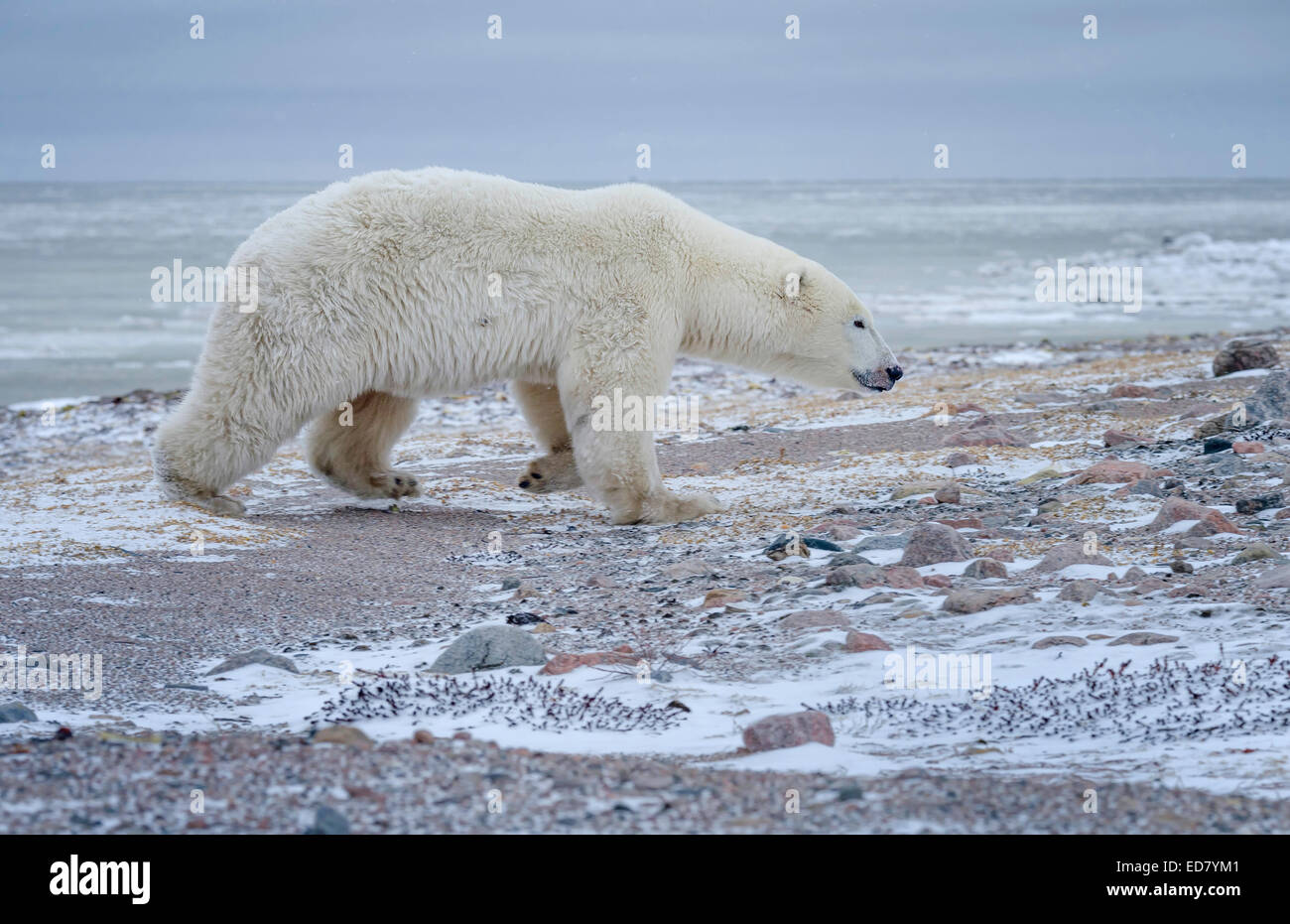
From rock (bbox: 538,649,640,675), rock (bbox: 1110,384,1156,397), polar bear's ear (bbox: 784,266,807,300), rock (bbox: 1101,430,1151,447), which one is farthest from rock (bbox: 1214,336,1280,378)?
rock (bbox: 538,649,640,675)

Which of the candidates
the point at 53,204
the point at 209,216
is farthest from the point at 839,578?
the point at 53,204

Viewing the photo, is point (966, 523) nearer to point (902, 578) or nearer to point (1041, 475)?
point (902, 578)

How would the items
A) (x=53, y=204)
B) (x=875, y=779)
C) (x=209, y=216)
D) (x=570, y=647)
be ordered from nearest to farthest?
(x=875, y=779) < (x=570, y=647) < (x=209, y=216) < (x=53, y=204)

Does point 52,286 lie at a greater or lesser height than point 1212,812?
greater

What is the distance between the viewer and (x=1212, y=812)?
266 centimetres

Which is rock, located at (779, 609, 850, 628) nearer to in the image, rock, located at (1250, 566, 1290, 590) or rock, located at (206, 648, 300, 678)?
rock, located at (1250, 566, 1290, 590)

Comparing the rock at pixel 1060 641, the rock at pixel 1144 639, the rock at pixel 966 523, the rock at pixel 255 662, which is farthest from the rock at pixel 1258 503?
the rock at pixel 255 662

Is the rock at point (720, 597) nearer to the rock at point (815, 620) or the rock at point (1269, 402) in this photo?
the rock at point (815, 620)

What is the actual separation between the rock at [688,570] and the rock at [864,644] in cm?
134

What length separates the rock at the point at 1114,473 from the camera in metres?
6.38

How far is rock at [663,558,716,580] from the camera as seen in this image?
5.40 m
